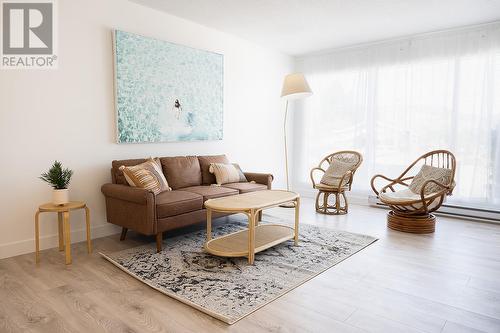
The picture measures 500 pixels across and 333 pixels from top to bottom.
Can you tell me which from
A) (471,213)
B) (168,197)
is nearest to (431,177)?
(471,213)

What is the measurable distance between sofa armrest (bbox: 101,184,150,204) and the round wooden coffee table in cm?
57

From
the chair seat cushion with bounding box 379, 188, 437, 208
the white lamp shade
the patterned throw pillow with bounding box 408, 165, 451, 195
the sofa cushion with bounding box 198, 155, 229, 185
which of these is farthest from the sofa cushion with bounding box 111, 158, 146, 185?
the patterned throw pillow with bounding box 408, 165, 451, 195

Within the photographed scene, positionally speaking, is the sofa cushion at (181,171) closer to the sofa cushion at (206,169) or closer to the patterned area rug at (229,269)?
the sofa cushion at (206,169)

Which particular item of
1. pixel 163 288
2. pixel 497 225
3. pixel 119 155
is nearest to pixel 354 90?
pixel 497 225

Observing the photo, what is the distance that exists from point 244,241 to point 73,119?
2.17 m

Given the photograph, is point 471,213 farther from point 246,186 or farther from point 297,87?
point 246,186

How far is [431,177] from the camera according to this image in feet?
14.4

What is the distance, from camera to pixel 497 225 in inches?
176

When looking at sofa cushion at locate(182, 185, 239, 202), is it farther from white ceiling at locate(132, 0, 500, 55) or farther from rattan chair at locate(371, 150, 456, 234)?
white ceiling at locate(132, 0, 500, 55)

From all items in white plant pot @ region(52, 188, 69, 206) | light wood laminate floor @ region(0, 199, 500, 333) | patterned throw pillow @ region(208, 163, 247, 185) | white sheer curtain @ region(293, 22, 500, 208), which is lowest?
light wood laminate floor @ region(0, 199, 500, 333)

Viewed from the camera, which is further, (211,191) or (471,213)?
(471,213)

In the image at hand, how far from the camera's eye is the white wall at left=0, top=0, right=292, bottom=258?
3.21 meters

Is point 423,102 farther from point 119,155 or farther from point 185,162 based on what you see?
point 119,155

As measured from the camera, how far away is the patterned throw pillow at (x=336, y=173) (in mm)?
5090
